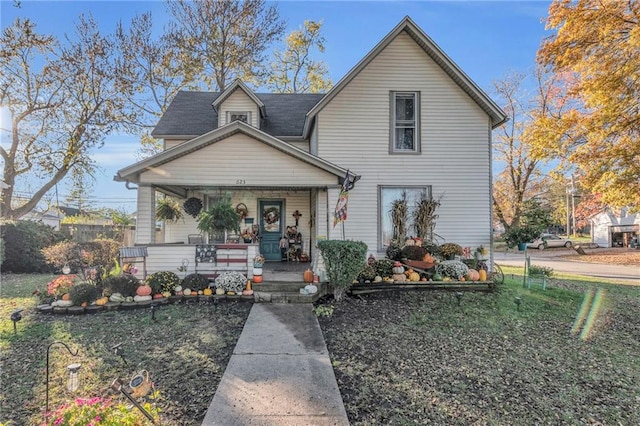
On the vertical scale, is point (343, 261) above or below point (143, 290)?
above

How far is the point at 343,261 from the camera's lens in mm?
7211

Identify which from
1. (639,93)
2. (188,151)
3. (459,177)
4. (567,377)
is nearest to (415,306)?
(567,377)

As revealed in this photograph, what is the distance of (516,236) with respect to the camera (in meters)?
8.98

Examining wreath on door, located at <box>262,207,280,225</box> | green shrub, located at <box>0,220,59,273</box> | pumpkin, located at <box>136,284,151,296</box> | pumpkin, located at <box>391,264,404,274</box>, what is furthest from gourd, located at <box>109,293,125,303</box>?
green shrub, located at <box>0,220,59,273</box>

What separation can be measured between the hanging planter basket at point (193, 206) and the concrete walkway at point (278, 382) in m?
6.60

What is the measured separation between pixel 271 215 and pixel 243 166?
375 centimetres

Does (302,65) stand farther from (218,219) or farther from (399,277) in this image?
(399,277)

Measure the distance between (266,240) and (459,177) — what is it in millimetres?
6896

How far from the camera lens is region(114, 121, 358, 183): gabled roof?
26.0 feet

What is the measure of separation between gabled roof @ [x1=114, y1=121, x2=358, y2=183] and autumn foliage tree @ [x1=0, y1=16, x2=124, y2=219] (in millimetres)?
12736

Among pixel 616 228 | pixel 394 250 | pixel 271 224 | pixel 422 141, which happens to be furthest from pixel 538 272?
pixel 616 228

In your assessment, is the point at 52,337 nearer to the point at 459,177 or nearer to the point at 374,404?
the point at 374,404

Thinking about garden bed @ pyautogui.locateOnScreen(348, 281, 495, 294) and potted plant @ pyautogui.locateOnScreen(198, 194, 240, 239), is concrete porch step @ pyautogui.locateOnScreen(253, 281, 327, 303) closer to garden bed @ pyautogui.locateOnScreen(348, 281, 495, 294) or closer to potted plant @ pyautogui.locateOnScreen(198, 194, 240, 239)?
garden bed @ pyautogui.locateOnScreen(348, 281, 495, 294)

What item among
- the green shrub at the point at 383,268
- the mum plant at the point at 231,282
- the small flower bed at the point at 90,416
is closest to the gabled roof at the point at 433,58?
the green shrub at the point at 383,268
